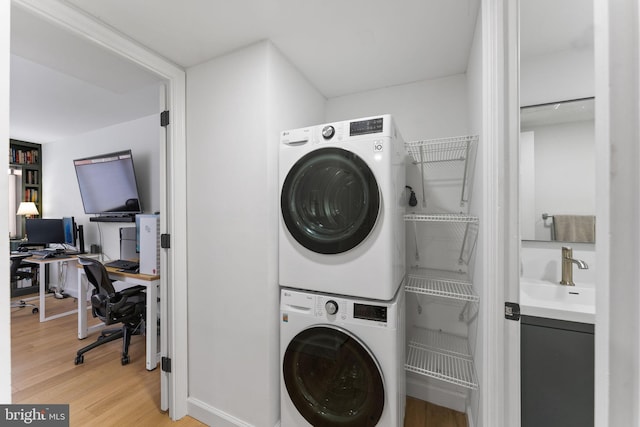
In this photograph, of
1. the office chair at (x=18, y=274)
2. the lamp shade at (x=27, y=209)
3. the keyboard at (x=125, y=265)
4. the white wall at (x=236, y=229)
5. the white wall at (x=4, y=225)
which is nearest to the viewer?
the white wall at (x=4, y=225)

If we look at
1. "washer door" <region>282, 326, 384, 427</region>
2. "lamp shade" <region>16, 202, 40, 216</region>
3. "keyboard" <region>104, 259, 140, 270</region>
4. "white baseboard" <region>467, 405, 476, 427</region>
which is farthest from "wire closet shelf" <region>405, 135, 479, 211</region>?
"lamp shade" <region>16, 202, 40, 216</region>

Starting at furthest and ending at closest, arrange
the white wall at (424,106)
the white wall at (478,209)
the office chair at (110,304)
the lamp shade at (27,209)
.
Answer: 1. the lamp shade at (27,209)
2. the office chair at (110,304)
3. the white wall at (424,106)
4. the white wall at (478,209)

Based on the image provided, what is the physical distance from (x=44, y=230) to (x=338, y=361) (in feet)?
16.5

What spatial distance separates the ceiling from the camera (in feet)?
4.26

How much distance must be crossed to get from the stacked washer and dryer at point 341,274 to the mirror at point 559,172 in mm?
1038

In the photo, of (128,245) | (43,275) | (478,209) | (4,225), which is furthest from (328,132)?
(43,275)

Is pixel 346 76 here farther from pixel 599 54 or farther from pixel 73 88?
pixel 73 88

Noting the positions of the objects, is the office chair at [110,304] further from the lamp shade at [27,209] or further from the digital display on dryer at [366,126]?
the lamp shade at [27,209]

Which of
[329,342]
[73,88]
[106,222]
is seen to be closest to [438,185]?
[329,342]

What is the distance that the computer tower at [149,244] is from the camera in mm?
2219

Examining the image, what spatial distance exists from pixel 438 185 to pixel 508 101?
0.98 m

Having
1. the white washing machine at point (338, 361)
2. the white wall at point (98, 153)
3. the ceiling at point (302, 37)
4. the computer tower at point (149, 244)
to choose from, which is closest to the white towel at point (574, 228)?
the ceiling at point (302, 37)

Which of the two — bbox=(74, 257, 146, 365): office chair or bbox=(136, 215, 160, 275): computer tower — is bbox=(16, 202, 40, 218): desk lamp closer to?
bbox=(74, 257, 146, 365): office chair

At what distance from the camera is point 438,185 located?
1951mm
